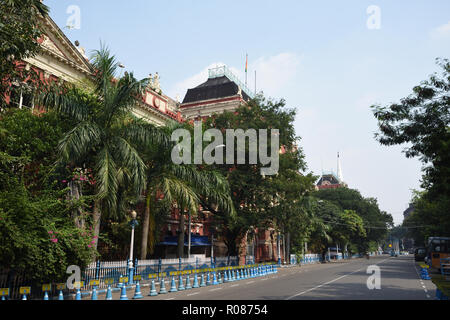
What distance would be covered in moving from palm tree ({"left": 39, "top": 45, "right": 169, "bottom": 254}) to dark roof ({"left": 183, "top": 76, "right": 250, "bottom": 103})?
3588 centimetres

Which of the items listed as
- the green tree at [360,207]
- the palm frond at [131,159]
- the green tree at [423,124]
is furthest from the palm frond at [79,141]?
the green tree at [360,207]

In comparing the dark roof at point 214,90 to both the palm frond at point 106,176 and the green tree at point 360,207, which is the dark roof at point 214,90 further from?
the green tree at point 360,207

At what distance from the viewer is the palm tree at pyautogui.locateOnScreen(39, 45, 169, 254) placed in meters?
16.6

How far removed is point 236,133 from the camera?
32.2 metres

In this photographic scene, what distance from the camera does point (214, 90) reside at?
185 ft

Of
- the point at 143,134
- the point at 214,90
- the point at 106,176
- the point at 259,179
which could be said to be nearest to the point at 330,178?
the point at 214,90

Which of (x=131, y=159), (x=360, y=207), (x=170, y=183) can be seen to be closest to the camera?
(x=131, y=159)

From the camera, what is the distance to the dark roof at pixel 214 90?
54875 millimetres

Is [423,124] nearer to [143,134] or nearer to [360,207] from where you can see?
[143,134]

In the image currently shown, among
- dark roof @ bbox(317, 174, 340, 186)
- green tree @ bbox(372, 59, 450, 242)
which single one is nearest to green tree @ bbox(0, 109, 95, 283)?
green tree @ bbox(372, 59, 450, 242)

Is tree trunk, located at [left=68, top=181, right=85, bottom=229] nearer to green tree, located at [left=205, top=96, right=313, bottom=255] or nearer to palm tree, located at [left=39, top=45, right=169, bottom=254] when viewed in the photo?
palm tree, located at [left=39, top=45, right=169, bottom=254]

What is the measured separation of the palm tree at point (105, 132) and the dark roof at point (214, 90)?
3588 centimetres

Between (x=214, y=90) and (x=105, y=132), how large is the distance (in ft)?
130
